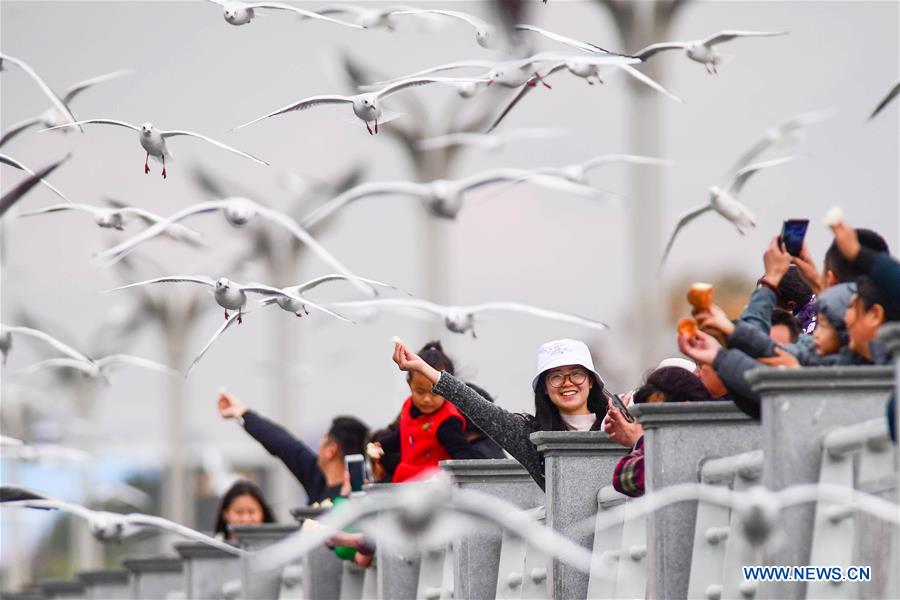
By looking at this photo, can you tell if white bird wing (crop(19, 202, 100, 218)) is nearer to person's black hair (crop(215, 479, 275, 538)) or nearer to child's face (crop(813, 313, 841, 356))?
person's black hair (crop(215, 479, 275, 538))

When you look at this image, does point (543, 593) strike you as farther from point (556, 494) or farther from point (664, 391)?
point (664, 391)

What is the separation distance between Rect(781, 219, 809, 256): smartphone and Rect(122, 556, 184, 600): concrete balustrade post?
12922mm

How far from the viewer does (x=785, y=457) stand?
1030 centimetres

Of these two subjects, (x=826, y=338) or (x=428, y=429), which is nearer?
(x=826, y=338)

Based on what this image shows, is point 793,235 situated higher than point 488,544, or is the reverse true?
point 793,235

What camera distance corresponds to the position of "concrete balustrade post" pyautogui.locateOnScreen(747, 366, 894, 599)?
33.4 feet

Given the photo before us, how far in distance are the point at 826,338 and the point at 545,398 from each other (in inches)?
110

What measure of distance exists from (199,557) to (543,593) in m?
6.90

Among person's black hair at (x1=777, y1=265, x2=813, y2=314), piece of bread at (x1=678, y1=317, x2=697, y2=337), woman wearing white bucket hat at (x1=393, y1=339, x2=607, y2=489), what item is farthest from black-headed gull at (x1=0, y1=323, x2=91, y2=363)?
piece of bread at (x1=678, y1=317, x2=697, y2=337)

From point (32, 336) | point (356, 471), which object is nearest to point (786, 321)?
point (356, 471)

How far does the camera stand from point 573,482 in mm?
13047

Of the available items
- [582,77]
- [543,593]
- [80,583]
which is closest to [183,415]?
[80,583]

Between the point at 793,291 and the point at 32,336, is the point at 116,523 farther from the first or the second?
the point at 793,291

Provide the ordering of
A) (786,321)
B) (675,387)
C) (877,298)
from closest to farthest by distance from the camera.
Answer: (877,298) < (675,387) < (786,321)
